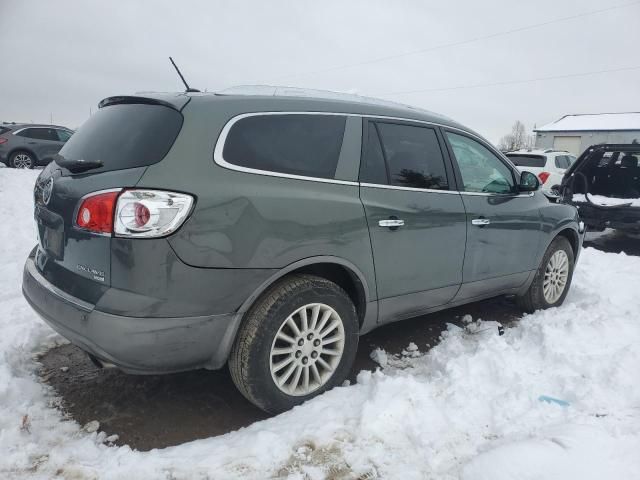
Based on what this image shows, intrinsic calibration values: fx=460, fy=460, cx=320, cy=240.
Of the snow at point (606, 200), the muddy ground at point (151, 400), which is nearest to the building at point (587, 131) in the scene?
the snow at point (606, 200)

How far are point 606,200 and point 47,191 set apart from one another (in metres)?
8.47

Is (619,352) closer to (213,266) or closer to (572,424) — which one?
(572,424)

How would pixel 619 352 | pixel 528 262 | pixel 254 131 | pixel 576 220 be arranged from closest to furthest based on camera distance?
1. pixel 254 131
2. pixel 619 352
3. pixel 528 262
4. pixel 576 220

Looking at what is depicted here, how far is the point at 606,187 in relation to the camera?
857 cm

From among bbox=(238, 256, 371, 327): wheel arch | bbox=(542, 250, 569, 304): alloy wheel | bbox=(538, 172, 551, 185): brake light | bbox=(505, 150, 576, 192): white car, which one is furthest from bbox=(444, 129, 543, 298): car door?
bbox=(505, 150, 576, 192): white car

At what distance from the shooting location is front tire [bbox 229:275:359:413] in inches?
97.0

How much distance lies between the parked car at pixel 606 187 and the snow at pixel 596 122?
3432cm

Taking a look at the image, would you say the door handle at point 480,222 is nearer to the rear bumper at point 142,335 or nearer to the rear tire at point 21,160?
the rear bumper at point 142,335

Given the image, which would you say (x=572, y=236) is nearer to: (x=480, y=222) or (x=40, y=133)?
(x=480, y=222)

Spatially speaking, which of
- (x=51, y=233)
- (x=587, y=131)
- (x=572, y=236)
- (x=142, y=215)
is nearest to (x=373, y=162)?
(x=142, y=215)

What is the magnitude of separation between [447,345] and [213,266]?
2132 millimetres

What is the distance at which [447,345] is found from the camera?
3578 mm

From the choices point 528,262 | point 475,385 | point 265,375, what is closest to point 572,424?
point 475,385

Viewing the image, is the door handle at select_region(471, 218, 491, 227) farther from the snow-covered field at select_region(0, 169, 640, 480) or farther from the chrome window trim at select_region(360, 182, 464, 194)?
the snow-covered field at select_region(0, 169, 640, 480)
